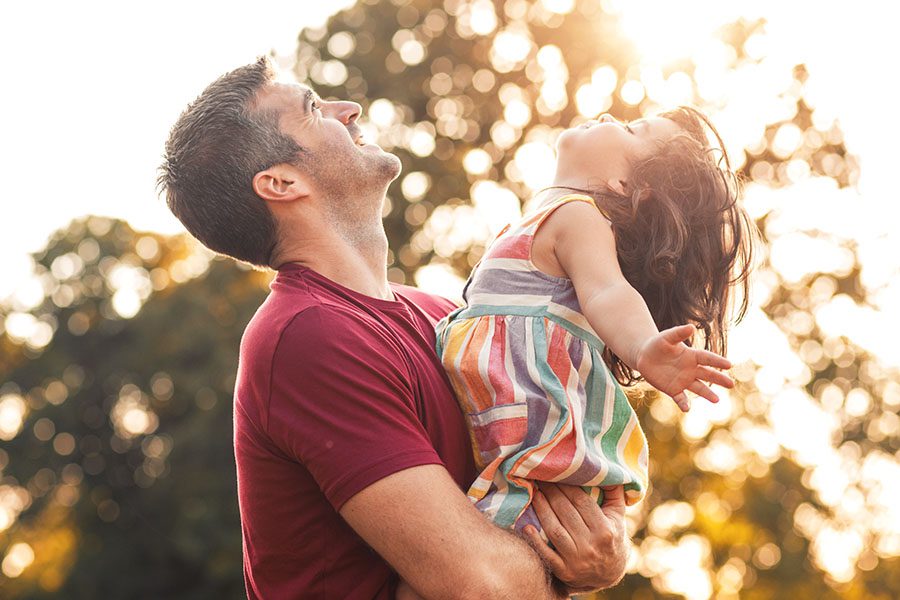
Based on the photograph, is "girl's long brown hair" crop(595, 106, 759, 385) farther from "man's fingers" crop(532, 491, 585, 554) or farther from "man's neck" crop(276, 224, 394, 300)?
"man's neck" crop(276, 224, 394, 300)

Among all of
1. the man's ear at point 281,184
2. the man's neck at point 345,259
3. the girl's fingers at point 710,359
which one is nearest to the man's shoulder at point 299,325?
the man's neck at point 345,259

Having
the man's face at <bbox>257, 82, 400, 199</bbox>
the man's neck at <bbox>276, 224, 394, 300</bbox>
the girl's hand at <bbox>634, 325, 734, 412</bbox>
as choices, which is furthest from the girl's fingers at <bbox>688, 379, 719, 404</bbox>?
the man's face at <bbox>257, 82, 400, 199</bbox>

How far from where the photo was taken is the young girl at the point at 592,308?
2.67m

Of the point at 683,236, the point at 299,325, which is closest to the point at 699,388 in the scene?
Result: the point at 683,236

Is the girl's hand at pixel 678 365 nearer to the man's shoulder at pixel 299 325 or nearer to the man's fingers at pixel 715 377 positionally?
the man's fingers at pixel 715 377

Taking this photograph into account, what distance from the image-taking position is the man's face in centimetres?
320

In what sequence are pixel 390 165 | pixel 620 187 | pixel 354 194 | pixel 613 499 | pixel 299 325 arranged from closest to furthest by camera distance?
pixel 299 325 → pixel 613 499 → pixel 620 187 → pixel 354 194 → pixel 390 165

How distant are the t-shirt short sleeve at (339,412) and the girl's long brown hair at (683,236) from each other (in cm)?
74

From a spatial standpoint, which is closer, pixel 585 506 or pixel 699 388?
pixel 699 388

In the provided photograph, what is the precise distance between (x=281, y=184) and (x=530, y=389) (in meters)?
0.95

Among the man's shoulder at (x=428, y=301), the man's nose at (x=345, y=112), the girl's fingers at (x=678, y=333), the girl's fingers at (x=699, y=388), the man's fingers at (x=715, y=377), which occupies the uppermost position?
the man's nose at (x=345, y=112)

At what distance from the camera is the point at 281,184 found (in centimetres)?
313

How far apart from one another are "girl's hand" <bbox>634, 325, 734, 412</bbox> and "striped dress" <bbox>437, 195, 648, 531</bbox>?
0.35 metres

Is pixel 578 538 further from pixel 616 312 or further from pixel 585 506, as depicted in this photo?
pixel 616 312
